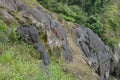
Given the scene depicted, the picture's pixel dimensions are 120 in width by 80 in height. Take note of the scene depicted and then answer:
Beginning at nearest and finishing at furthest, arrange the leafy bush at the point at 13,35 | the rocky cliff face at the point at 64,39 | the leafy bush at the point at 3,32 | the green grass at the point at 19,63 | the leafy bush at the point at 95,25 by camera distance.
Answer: the green grass at the point at 19,63, the leafy bush at the point at 3,32, the leafy bush at the point at 13,35, the rocky cliff face at the point at 64,39, the leafy bush at the point at 95,25

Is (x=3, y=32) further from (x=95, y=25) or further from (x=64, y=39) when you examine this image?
(x=95, y=25)

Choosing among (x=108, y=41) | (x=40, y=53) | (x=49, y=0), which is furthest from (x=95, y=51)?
(x=40, y=53)

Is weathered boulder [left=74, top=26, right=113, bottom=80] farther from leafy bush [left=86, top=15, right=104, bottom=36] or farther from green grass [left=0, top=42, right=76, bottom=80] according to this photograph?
green grass [left=0, top=42, right=76, bottom=80]

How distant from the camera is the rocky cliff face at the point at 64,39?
20.3 meters

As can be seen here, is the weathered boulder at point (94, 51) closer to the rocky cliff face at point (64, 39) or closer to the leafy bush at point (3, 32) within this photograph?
the rocky cliff face at point (64, 39)

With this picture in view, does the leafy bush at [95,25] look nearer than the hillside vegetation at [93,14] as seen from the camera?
No

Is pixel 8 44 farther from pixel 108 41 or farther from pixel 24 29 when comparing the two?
pixel 108 41

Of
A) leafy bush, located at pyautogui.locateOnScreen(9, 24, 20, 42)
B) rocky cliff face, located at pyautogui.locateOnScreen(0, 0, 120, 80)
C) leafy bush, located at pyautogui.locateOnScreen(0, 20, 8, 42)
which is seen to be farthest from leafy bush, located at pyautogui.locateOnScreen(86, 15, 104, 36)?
leafy bush, located at pyautogui.locateOnScreen(9, 24, 20, 42)

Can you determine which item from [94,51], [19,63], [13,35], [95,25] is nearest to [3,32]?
[13,35]

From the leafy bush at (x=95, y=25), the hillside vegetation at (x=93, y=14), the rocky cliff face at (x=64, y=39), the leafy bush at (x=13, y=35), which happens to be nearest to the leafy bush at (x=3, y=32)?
the leafy bush at (x=13, y=35)

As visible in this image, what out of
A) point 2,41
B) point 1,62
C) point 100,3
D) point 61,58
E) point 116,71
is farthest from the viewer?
point 100,3

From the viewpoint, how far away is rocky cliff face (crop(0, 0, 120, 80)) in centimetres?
2030

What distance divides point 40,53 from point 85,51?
49.1ft

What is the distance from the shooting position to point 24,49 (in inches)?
618
